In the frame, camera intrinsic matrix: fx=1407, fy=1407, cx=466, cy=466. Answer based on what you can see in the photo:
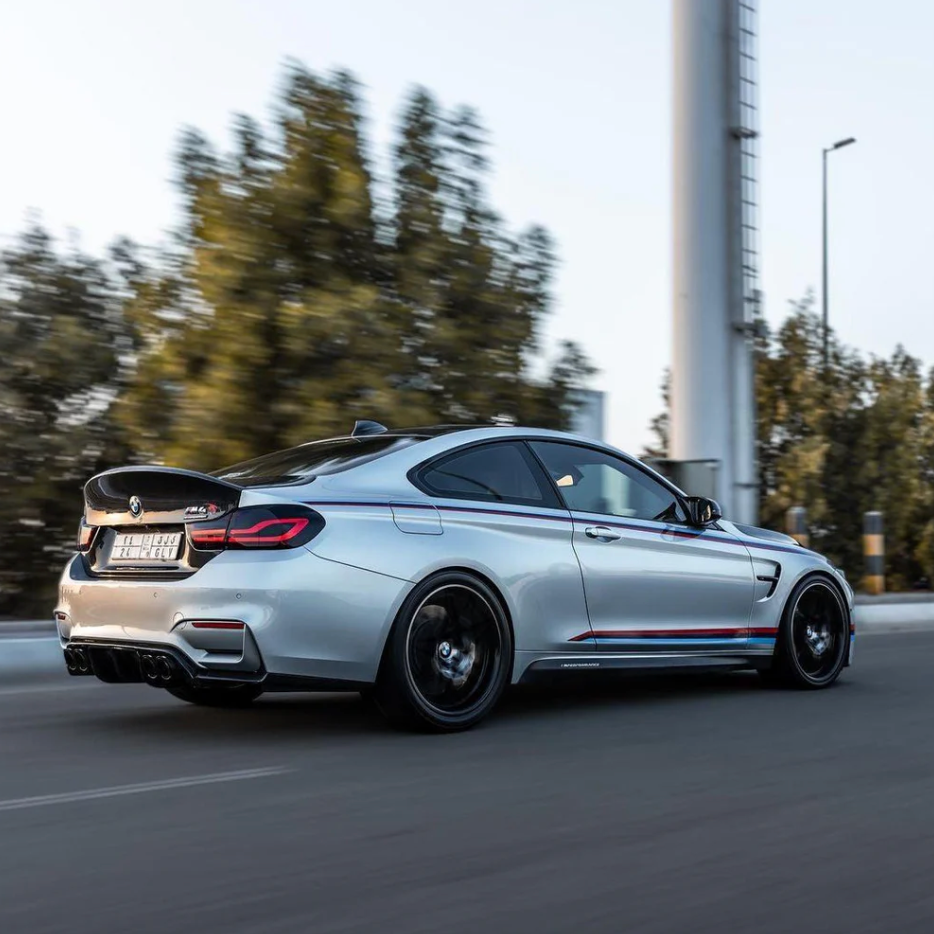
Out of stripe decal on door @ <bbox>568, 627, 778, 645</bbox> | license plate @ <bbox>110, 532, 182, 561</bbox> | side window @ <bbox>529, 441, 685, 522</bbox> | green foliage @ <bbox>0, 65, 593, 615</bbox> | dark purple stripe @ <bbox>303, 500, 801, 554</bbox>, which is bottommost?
stripe decal on door @ <bbox>568, 627, 778, 645</bbox>

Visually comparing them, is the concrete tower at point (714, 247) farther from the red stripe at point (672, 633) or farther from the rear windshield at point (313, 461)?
the rear windshield at point (313, 461)

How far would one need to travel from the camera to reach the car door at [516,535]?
6.45 metres

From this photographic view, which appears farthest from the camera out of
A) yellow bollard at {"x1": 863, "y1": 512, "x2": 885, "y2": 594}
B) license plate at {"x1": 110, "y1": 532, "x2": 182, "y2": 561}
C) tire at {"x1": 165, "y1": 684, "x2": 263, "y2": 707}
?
yellow bollard at {"x1": 863, "y1": 512, "x2": 885, "y2": 594}

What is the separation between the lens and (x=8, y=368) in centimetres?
1190

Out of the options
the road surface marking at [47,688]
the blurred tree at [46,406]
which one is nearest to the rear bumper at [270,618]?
the road surface marking at [47,688]

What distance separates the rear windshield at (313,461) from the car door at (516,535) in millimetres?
273

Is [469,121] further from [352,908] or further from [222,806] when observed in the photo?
[352,908]

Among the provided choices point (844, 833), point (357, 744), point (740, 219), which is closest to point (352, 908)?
point (844, 833)

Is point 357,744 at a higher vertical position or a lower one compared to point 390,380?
lower

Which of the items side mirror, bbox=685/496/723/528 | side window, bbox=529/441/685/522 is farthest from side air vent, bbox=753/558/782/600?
side window, bbox=529/441/685/522

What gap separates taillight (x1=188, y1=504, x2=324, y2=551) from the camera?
5.85 metres

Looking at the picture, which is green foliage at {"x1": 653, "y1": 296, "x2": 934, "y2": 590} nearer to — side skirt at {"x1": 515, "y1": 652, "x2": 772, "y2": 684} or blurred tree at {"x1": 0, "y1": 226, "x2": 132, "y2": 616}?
blurred tree at {"x1": 0, "y1": 226, "x2": 132, "y2": 616}

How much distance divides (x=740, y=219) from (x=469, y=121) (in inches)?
126

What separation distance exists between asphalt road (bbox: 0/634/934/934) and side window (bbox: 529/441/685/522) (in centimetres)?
104
